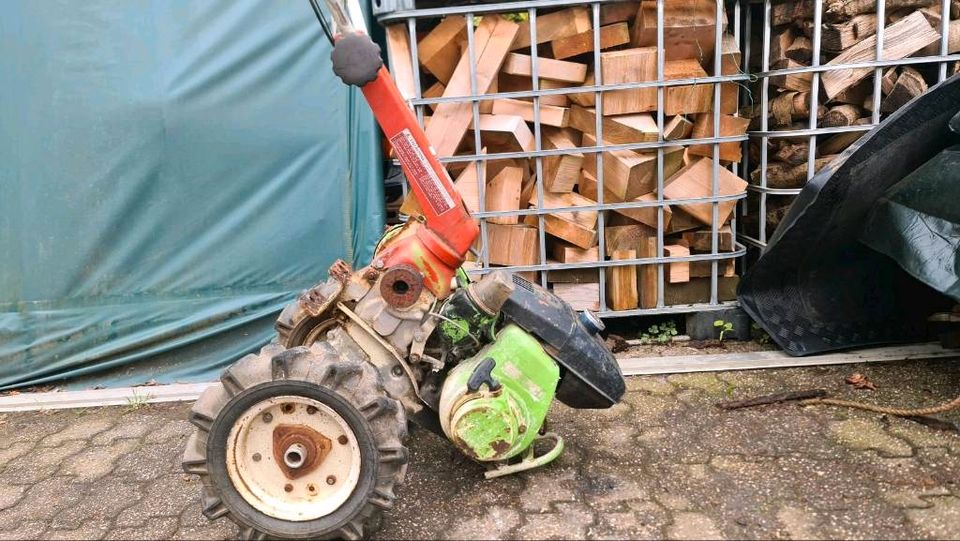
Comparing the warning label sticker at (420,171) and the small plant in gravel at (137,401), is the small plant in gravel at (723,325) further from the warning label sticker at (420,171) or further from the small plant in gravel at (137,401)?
the small plant in gravel at (137,401)

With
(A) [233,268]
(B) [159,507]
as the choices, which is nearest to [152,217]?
(A) [233,268]

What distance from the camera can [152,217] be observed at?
3557 millimetres

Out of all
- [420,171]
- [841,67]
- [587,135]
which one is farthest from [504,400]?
[841,67]

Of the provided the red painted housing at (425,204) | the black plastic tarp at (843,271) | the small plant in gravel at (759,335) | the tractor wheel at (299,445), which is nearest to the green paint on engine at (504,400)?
the tractor wheel at (299,445)

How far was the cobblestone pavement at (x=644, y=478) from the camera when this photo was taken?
2.30 m

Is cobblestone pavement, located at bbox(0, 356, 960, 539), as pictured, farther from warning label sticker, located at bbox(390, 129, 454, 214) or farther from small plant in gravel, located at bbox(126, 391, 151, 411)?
warning label sticker, located at bbox(390, 129, 454, 214)

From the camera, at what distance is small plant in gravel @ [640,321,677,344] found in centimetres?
383

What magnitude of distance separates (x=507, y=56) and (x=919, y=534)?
8.47 ft

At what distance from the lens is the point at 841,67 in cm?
335

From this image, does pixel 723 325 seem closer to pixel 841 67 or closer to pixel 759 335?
pixel 759 335

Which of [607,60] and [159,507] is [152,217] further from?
[607,60]

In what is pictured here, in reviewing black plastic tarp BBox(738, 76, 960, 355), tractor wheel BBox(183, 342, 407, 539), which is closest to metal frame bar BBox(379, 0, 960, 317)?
black plastic tarp BBox(738, 76, 960, 355)

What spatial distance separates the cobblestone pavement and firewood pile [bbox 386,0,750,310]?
801 mm

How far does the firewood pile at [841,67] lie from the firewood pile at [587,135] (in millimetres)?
234
